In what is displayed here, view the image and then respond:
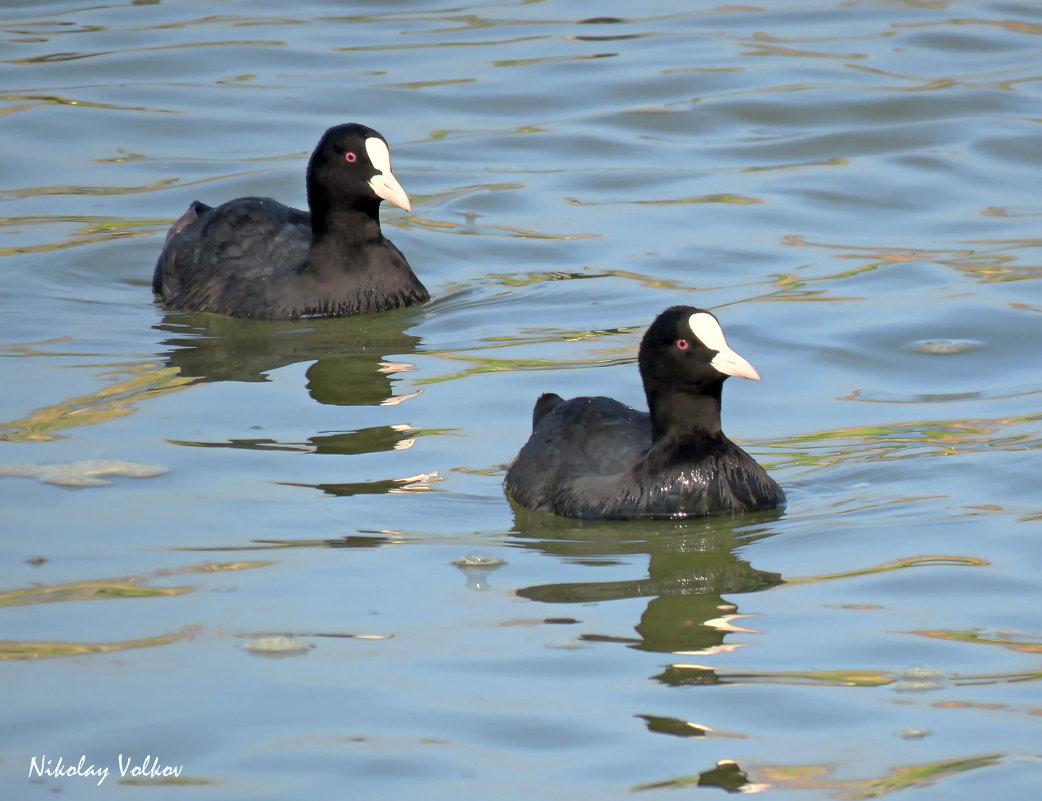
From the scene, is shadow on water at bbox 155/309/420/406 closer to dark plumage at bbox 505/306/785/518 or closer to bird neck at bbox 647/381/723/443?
dark plumage at bbox 505/306/785/518

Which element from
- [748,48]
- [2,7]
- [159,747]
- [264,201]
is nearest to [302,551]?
[159,747]

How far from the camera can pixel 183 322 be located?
36.9ft

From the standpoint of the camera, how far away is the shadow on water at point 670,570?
6.35m

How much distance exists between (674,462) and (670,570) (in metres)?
0.72

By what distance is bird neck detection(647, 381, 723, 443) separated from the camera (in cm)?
762

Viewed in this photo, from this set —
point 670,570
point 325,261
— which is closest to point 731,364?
point 670,570

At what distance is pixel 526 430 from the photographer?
883 cm

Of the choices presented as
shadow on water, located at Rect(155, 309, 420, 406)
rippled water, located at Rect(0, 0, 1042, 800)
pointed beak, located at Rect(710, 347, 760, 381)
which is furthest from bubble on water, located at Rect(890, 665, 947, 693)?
shadow on water, located at Rect(155, 309, 420, 406)

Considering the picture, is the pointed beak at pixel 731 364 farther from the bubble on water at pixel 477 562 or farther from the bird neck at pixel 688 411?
the bubble on water at pixel 477 562

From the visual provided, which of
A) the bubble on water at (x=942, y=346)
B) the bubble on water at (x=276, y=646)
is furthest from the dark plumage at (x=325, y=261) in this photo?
the bubble on water at (x=276, y=646)

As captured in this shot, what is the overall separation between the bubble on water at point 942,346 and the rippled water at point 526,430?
0.09 feet

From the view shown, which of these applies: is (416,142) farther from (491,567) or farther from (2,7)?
(491,567)

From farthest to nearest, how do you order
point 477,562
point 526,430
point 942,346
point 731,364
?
point 942,346
point 526,430
point 731,364
point 477,562

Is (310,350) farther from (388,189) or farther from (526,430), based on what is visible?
(526,430)
